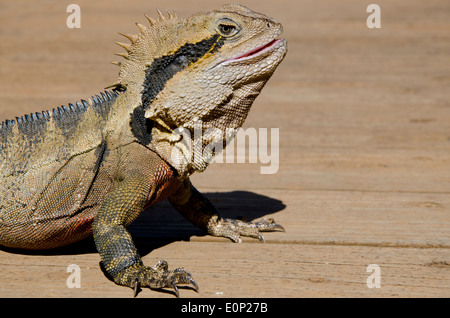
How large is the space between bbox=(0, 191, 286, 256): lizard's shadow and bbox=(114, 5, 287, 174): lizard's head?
0.91 metres

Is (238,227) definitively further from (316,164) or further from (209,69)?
(316,164)

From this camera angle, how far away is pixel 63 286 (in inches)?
147

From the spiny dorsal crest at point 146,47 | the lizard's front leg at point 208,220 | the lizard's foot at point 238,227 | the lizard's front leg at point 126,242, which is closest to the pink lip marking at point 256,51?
the spiny dorsal crest at point 146,47

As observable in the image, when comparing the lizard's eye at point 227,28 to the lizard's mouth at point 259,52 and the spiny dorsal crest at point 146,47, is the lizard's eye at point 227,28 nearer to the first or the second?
the lizard's mouth at point 259,52

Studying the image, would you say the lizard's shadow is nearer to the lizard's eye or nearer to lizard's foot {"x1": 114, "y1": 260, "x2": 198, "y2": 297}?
lizard's foot {"x1": 114, "y1": 260, "x2": 198, "y2": 297}

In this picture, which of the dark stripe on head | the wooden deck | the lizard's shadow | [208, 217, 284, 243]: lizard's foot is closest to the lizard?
the dark stripe on head

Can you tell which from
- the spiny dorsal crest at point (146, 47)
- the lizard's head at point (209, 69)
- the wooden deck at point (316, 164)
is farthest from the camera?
the spiny dorsal crest at point (146, 47)

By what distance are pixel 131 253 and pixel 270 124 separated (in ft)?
11.7

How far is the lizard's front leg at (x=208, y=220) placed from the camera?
4.60m

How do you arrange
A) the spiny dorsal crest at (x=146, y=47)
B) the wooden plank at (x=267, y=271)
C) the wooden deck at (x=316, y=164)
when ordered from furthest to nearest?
the spiny dorsal crest at (x=146, y=47) < the wooden deck at (x=316, y=164) < the wooden plank at (x=267, y=271)

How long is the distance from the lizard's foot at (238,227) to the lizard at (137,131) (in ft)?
1.90

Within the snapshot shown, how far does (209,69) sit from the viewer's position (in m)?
3.96
